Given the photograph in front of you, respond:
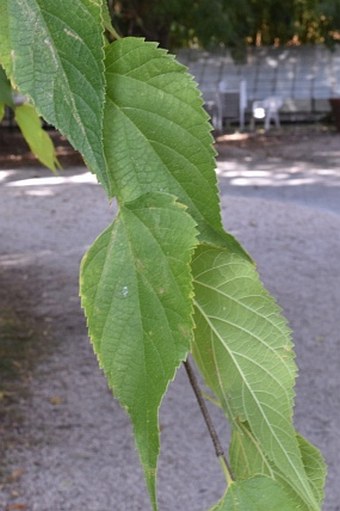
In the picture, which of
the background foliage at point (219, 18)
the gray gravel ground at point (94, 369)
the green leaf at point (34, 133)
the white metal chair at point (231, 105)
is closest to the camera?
the green leaf at point (34, 133)

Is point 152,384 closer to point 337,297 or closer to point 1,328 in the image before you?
point 1,328

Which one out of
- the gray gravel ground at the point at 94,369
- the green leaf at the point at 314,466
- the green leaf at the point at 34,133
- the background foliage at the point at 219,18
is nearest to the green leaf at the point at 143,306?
the green leaf at the point at 314,466

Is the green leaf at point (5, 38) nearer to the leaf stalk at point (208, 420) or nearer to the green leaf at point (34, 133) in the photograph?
the leaf stalk at point (208, 420)

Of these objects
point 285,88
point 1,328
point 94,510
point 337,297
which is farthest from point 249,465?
point 285,88

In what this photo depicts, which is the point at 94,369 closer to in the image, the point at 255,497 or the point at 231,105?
the point at 255,497

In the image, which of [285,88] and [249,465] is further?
[285,88]
